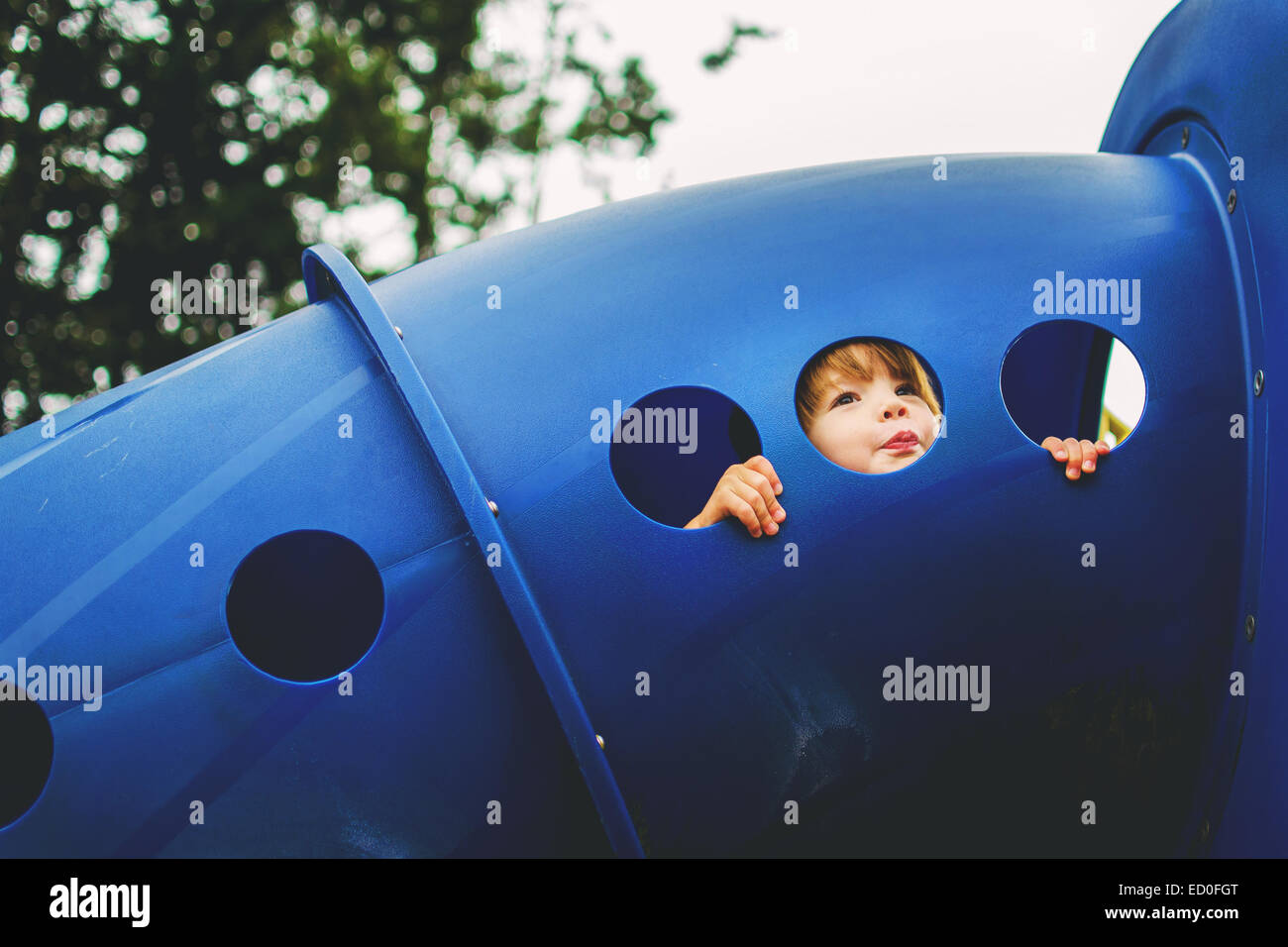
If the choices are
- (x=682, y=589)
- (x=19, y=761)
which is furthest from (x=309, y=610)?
(x=682, y=589)

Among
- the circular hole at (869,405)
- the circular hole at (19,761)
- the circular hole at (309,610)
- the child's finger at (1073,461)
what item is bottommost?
the circular hole at (19,761)

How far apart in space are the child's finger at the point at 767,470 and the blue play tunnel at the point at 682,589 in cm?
2

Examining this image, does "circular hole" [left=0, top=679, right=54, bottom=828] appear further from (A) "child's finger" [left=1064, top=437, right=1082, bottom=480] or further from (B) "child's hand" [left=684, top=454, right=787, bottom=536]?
(A) "child's finger" [left=1064, top=437, right=1082, bottom=480]

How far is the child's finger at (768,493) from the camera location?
2.94 metres

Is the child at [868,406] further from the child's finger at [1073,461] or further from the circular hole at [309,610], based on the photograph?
the circular hole at [309,610]

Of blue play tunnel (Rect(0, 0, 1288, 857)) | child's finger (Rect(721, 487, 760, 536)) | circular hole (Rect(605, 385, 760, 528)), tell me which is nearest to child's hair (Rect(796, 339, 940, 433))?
blue play tunnel (Rect(0, 0, 1288, 857))

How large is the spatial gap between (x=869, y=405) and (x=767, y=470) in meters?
0.51

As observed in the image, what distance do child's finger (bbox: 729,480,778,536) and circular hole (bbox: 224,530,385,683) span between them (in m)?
→ 1.33

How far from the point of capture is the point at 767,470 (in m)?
2.98

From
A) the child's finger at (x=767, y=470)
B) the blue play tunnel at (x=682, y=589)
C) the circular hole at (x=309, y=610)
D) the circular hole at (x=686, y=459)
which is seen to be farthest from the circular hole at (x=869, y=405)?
the circular hole at (x=309, y=610)

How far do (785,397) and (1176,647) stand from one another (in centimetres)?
127

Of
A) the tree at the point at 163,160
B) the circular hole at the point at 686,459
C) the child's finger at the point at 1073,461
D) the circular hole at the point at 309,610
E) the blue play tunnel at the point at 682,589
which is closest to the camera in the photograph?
the blue play tunnel at the point at 682,589

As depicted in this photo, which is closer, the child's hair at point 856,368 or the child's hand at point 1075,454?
the child's hand at point 1075,454

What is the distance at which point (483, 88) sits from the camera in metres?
21.4
